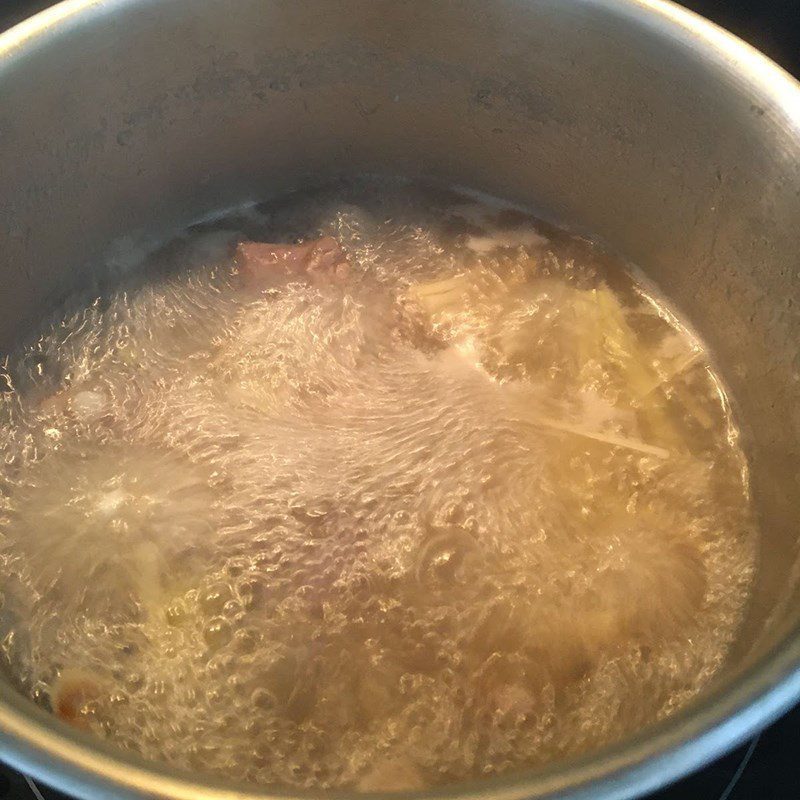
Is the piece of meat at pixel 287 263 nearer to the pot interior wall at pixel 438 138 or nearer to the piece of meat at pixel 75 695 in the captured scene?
the pot interior wall at pixel 438 138

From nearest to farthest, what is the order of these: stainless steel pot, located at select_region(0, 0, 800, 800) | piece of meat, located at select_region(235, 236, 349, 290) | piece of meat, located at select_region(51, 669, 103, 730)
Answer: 1. piece of meat, located at select_region(51, 669, 103, 730)
2. stainless steel pot, located at select_region(0, 0, 800, 800)
3. piece of meat, located at select_region(235, 236, 349, 290)

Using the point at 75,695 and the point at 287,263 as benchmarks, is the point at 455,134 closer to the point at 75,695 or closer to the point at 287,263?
the point at 287,263

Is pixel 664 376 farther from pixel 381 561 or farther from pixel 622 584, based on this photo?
pixel 381 561

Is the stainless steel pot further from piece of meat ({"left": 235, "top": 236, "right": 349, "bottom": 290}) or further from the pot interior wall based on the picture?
piece of meat ({"left": 235, "top": 236, "right": 349, "bottom": 290})

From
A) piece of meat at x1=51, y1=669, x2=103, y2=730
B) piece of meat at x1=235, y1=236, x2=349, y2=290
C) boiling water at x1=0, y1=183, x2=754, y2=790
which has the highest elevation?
piece of meat at x1=235, y1=236, x2=349, y2=290

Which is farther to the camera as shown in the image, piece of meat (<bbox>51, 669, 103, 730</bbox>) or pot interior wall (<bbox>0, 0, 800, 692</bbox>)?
pot interior wall (<bbox>0, 0, 800, 692</bbox>)

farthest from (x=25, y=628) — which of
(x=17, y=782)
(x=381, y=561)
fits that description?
(x=381, y=561)

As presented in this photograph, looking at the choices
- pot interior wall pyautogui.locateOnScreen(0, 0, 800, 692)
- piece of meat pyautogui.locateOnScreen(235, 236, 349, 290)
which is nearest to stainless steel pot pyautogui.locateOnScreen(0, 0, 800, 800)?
pot interior wall pyautogui.locateOnScreen(0, 0, 800, 692)
